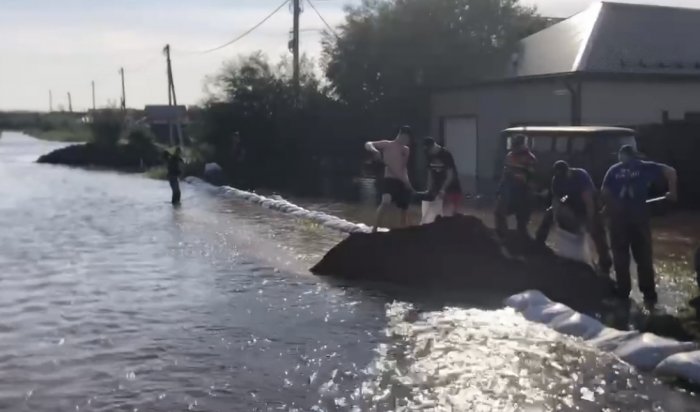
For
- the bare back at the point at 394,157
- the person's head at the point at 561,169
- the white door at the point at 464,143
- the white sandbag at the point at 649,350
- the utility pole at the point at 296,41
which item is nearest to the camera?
the white sandbag at the point at 649,350

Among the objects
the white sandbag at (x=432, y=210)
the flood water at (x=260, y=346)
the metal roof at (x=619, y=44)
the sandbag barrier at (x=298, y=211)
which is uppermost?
the metal roof at (x=619, y=44)

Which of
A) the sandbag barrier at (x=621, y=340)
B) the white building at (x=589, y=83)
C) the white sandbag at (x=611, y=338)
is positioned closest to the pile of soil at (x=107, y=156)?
the white building at (x=589, y=83)

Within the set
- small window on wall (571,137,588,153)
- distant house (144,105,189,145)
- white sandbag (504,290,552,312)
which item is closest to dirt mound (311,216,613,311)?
white sandbag (504,290,552,312)

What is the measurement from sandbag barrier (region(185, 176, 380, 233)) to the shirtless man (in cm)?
105

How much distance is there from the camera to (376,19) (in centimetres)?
3516

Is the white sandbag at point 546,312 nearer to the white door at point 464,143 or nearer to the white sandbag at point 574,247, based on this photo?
the white sandbag at point 574,247

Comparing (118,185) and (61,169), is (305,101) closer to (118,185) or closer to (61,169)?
(118,185)

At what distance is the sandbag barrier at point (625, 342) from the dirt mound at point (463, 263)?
748 mm

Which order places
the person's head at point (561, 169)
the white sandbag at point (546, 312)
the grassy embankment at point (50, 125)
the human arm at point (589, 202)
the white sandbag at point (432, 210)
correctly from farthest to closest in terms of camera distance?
the grassy embankment at point (50, 125), the white sandbag at point (432, 210), the person's head at point (561, 169), the human arm at point (589, 202), the white sandbag at point (546, 312)

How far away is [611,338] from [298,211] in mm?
13342

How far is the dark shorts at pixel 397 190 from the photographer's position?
1451 centimetres

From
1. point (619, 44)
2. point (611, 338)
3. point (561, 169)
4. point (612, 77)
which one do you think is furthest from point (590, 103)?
point (611, 338)

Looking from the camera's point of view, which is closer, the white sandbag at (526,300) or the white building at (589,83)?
the white sandbag at (526,300)

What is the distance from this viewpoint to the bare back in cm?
1426
